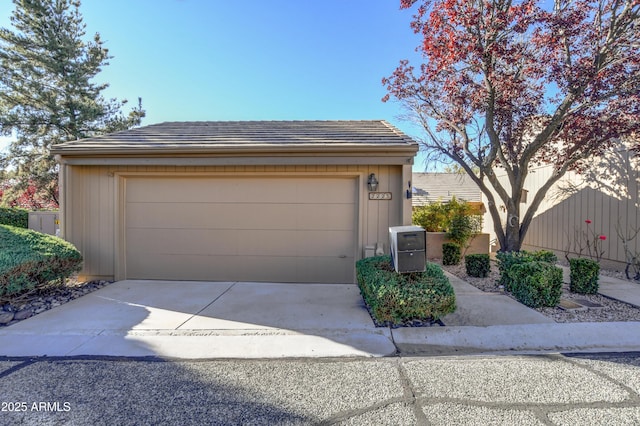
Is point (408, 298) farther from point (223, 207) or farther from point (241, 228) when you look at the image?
point (223, 207)

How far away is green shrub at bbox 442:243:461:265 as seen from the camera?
7848 millimetres

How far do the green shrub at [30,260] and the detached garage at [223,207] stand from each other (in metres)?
0.86

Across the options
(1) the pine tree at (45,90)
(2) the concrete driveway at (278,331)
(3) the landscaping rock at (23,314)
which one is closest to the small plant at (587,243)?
(2) the concrete driveway at (278,331)

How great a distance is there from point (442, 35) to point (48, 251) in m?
7.74

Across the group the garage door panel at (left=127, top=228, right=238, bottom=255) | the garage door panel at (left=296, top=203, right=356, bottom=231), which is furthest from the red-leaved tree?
the garage door panel at (left=127, top=228, right=238, bottom=255)

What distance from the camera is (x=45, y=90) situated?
14883 millimetres

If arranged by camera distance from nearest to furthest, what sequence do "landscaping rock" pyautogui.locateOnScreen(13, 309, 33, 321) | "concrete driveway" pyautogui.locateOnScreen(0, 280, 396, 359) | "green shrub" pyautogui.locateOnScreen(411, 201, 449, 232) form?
"concrete driveway" pyautogui.locateOnScreen(0, 280, 396, 359) → "landscaping rock" pyautogui.locateOnScreen(13, 309, 33, 321) → "green shrub" pyautogui.locateOnScreen(411, 201, 449, 232)

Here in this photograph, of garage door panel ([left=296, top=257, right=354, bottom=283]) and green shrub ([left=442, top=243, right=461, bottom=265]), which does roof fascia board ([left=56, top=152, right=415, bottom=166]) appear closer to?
garage door panel ([left=296, top=257, right=354, bottom=283])

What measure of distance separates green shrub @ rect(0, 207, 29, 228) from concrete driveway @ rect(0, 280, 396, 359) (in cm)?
953

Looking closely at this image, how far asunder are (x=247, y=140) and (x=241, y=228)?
5.81 feet

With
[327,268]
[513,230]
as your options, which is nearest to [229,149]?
[327,268]

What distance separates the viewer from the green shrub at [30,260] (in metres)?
4.26

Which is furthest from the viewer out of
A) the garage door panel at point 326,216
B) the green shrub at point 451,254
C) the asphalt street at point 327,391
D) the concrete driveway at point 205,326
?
the green shrub at point 451,254

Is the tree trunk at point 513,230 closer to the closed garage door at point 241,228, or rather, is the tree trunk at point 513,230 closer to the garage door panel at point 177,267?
the closed garage door at point 241,228
